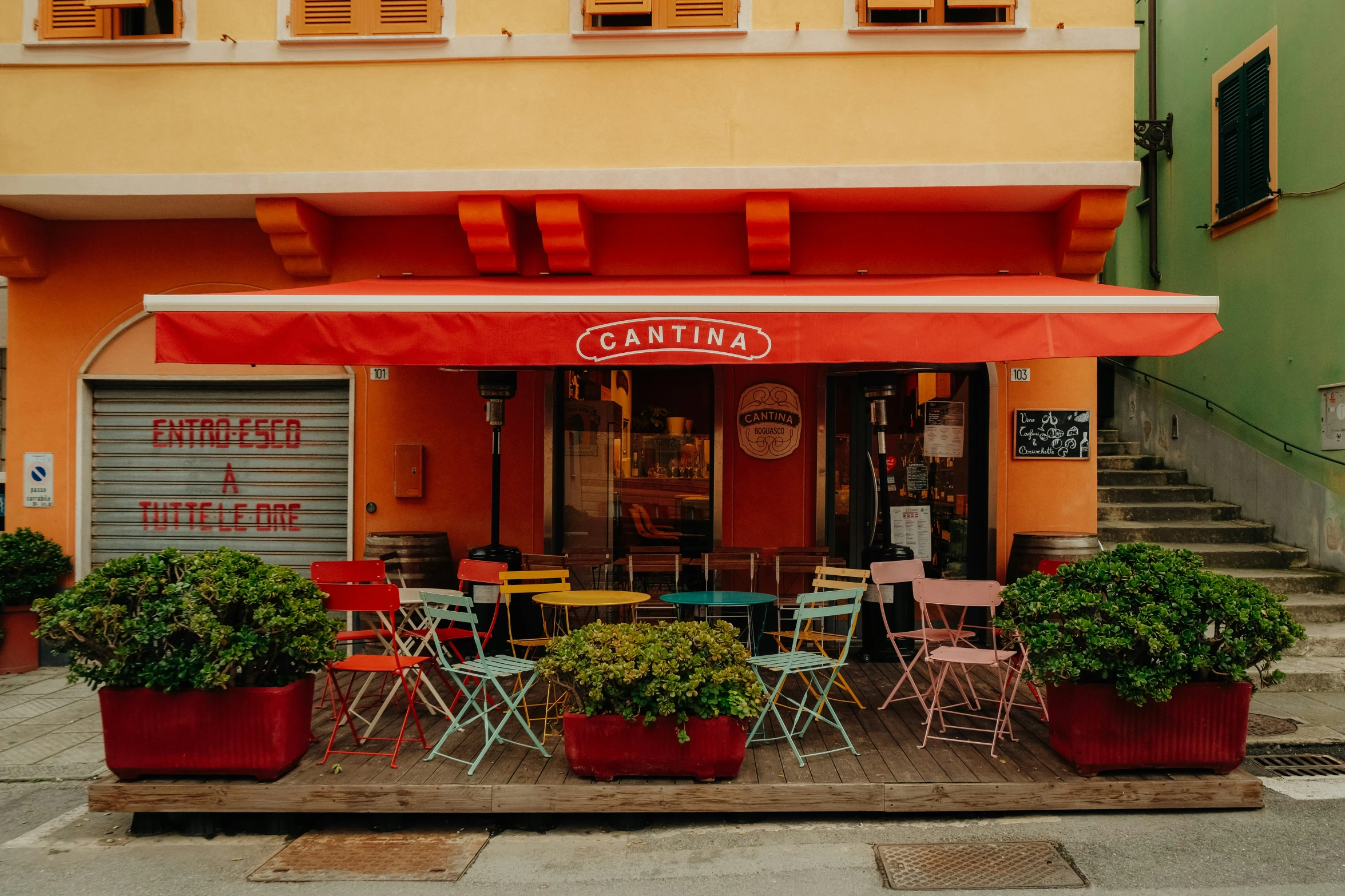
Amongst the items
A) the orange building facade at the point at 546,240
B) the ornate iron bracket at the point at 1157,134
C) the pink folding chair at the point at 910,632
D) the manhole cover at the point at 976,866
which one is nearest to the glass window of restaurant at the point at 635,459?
the orange building facade at the point at 546,240

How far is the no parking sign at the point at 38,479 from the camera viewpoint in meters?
7.84

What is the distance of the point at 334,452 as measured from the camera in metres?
7.93

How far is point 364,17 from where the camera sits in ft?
23.1

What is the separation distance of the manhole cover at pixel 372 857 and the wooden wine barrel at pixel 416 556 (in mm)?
2910

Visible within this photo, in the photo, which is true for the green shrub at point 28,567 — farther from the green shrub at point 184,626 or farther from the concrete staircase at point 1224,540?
the concrete staircase at point 1224,540

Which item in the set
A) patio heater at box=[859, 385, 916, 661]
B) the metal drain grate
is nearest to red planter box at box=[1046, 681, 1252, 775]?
the metal drain grate

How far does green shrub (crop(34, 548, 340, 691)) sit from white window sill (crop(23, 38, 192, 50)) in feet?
14.8

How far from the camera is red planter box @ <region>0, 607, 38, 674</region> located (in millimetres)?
7445

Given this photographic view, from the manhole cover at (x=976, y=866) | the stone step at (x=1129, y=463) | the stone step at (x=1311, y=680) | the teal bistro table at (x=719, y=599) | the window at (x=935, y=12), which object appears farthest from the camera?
the stone step at (x=1129, y=463)

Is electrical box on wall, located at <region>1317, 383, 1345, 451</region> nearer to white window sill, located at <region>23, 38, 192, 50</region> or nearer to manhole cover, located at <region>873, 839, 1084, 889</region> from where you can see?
manhole cover, located at <region>873, 839, 1084, 889</region>

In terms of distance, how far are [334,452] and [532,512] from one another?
1807 mm

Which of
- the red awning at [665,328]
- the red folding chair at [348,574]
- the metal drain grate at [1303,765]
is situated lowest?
the metal drain grate at [1303,765]

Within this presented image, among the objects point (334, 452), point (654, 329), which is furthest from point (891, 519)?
point (334, 452)

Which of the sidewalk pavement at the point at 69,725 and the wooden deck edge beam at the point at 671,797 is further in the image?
the sidewalk pavement at the point at 69,725
